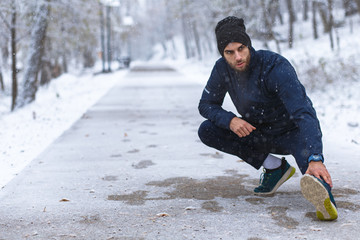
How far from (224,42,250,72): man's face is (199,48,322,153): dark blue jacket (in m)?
0.08

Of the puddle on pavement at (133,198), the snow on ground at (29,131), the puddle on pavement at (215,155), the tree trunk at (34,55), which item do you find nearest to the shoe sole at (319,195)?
the puddle on pavement at (133,198)

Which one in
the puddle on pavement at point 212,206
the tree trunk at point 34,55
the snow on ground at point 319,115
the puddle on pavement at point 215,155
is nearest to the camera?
the puddle on pavement at point 212,206

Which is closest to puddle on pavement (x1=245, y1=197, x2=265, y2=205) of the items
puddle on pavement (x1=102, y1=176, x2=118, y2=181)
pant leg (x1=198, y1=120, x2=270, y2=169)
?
pant leg (x1=198, y1=120, x2=270, y2=169)

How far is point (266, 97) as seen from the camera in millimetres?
4262

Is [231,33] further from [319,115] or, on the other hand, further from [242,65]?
[319,115]

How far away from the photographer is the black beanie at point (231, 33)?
13.4 ft

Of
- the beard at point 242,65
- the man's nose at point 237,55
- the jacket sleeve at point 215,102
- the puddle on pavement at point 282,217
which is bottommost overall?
the puddle on pavement at point 282,217

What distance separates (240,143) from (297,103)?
885 millimetres

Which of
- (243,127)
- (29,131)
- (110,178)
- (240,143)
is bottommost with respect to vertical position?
(29,131)

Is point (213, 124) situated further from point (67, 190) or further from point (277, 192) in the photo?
point (67, 190)

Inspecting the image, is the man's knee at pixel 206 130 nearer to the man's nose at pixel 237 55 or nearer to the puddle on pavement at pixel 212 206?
the puddle on pavement at pixel 212 206

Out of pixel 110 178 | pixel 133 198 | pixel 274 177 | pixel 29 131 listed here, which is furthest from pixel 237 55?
pixel 29 131

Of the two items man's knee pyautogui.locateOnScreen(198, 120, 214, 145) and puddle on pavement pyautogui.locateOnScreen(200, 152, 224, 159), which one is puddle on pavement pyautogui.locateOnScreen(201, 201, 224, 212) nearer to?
man's knee pyautogui.locateOnScreen(198, 120, 214, 145)

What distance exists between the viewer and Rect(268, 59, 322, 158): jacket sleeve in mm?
3746
